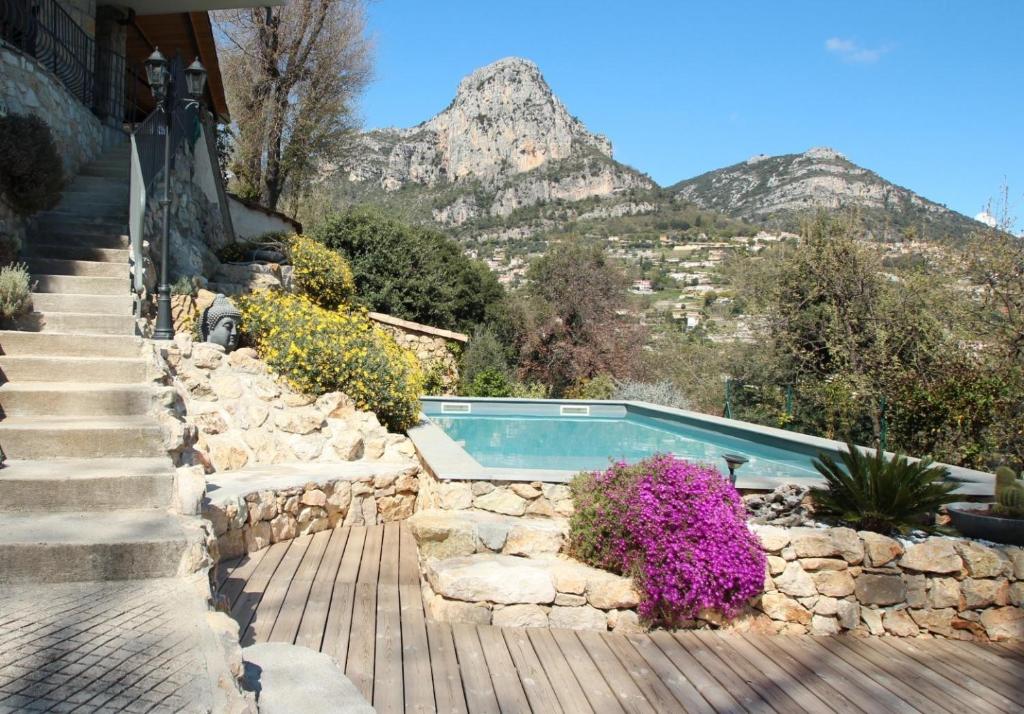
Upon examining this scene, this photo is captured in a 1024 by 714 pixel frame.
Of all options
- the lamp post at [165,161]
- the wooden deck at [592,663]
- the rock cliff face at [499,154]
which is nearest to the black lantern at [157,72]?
the lamp post at [165,161]

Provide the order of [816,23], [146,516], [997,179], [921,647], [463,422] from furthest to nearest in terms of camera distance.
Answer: [816,23] < [463,422] < [997,179] < [921,647] < [146,516]

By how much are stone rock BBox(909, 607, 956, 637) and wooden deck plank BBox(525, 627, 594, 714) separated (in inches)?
95.4

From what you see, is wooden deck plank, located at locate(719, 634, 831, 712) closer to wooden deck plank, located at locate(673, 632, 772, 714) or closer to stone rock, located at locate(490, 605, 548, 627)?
wooden deck plank, located at locate(673, 632, 772, 714)

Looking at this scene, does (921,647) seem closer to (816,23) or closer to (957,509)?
(957,509)

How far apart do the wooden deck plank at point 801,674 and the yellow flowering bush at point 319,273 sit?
9205 millimetres

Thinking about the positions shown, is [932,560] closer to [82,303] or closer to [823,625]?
[823,625]

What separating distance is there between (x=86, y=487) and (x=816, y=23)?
70.5 feet

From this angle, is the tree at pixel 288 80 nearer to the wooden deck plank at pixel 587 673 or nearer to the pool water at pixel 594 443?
the pool water at pixel 594 443

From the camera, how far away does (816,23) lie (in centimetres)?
1953

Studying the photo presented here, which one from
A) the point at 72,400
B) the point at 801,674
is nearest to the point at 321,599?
the point at 72,400

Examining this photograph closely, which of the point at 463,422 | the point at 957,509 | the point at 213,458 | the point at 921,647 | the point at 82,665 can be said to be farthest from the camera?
the point at 463,422

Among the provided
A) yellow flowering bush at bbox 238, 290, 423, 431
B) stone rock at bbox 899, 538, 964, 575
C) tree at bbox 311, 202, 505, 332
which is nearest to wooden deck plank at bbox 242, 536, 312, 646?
yellow flowering bush at bbox 238, 290, 423, 431

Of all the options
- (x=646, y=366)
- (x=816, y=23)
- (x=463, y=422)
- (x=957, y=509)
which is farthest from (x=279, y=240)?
(x=816, y=23)

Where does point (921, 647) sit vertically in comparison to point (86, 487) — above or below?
below
